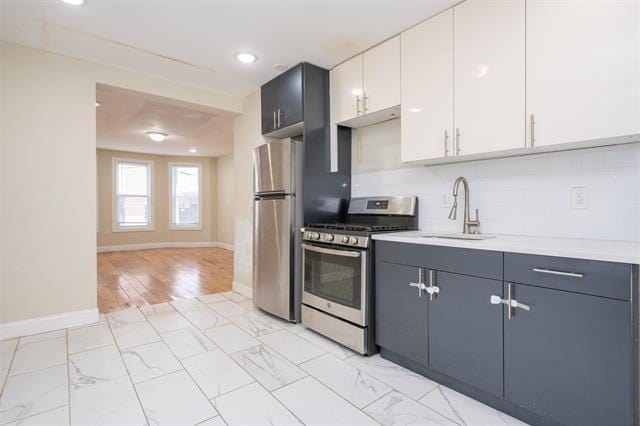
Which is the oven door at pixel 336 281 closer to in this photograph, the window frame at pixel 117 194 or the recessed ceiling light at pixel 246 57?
the recessed ceiling light at pixel 246 57

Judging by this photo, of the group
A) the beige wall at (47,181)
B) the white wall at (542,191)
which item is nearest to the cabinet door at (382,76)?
the white wall at (542,191)

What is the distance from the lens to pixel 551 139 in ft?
5.52

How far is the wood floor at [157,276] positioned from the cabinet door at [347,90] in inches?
105

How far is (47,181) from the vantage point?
2.75m

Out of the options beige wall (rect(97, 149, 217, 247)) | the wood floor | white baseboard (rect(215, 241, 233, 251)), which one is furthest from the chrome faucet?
beige wall (rect(97, 149, 217, 247))

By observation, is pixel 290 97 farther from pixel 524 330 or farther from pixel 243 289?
pixel 524 330

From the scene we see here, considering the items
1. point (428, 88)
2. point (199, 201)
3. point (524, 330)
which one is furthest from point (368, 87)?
point (199, 201)

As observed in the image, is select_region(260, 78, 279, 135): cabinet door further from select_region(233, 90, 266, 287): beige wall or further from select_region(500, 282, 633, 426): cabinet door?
select_region(500, 282, 633, 426): cabinet door

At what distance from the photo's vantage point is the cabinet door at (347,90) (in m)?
2.74

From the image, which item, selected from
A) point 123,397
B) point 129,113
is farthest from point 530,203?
point 129,113

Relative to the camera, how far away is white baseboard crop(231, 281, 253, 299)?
3.78 meters

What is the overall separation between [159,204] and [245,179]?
5207mm

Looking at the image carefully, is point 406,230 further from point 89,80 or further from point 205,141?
point 205,141

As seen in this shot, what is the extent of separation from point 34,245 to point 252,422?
8.20 feet
